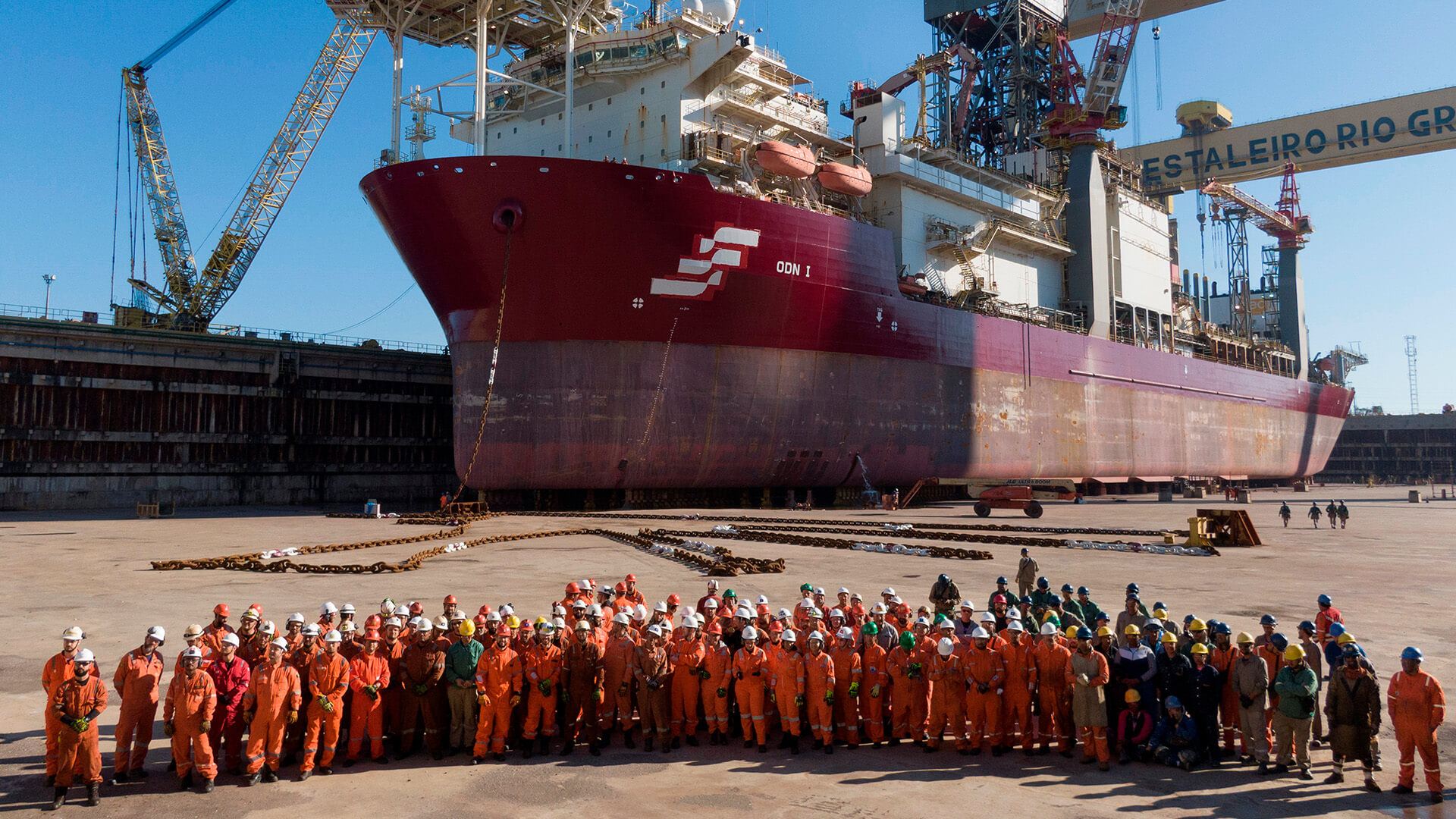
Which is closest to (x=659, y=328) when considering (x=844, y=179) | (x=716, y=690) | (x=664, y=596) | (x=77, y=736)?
(x=844, y=179)

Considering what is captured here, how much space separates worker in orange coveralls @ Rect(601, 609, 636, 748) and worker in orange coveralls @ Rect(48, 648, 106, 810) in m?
3.62

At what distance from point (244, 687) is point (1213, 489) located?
158 ft

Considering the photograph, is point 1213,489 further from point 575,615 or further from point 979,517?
point 575,615

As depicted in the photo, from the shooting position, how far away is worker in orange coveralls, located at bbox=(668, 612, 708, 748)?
7824 mm

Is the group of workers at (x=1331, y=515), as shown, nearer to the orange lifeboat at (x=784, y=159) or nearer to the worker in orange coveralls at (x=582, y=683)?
the orange lifeboat at (x=784, y=159)

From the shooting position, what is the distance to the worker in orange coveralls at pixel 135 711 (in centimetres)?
661

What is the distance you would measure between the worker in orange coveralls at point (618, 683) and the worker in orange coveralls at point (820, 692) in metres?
1.53

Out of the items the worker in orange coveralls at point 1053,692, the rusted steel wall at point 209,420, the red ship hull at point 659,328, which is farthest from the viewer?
the rusted steel wall at point 209,420

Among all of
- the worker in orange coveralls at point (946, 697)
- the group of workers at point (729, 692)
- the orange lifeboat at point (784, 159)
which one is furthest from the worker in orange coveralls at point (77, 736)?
the orange lifeboat at point (784, 159)

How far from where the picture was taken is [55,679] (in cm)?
659

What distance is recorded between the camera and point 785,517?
24.8 metres

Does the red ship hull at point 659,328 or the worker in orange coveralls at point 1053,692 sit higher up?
the red ship hull at point 659,328

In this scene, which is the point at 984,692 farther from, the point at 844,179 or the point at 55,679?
the point at 844,179

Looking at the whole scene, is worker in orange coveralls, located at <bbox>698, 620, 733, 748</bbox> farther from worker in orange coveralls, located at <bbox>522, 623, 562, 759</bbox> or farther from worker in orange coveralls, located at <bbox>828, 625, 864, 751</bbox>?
worker in orange coveralls, located at <bbox>828, 625, 864, 751</bbox>
